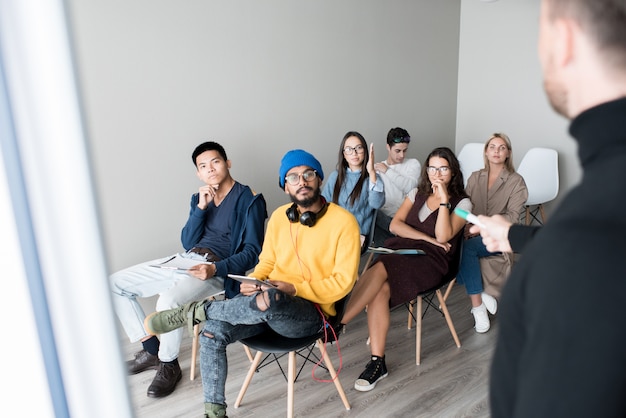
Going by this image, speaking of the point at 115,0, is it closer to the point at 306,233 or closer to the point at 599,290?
the point at 306,233

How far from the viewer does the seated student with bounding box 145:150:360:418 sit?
2193mm

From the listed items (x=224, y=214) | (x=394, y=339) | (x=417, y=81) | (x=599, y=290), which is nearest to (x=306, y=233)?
(x=224, y=214)

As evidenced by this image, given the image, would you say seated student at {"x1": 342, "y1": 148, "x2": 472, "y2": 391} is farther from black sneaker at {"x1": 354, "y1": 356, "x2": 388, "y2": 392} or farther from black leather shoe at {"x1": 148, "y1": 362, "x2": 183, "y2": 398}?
black leather shoe at {"x1": 148, "y1": 362, "x2": 183, "y2": 398}

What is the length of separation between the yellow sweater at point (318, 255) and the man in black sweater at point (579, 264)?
5.03ft

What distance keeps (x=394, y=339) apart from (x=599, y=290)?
105 inches

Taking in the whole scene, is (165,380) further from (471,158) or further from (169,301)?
(471,158)

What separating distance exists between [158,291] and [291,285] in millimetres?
888

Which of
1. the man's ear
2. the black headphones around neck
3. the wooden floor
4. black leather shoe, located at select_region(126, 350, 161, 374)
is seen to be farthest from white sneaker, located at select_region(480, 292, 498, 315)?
the man's ear

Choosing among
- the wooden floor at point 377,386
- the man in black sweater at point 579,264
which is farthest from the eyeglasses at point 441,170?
the man in black sweater at point 579,264

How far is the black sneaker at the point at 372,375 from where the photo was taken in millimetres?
2622

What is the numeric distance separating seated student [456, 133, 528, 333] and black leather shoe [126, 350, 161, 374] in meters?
1.91

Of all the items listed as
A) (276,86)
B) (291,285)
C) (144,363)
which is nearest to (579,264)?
(291,285)

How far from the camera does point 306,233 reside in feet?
8.04

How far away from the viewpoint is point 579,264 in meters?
0.64
